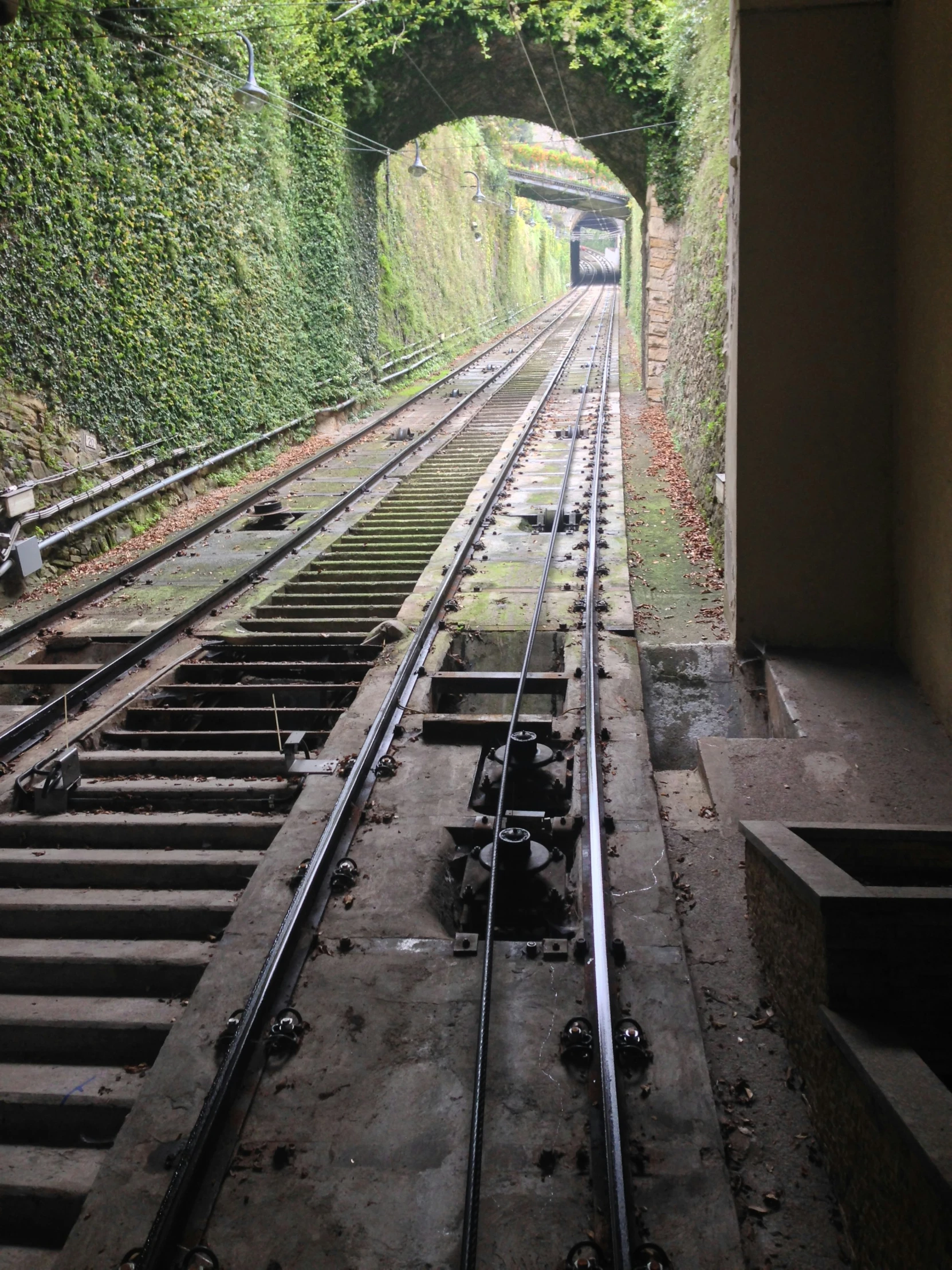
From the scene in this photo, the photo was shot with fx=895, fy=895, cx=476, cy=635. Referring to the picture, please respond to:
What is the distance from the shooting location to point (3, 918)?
4.83 meters

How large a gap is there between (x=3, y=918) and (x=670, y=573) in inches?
288

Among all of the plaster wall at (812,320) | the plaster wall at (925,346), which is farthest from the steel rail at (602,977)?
the plaster wall at (925,346)

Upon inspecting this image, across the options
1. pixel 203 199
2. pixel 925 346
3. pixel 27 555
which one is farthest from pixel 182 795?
pixel 203 199

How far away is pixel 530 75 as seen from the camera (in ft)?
67.7

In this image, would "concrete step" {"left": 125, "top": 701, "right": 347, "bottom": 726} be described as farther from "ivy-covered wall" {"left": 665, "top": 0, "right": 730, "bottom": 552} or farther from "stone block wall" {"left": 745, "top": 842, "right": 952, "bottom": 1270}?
"ivy-covered wall" {"left": 665, "top": 0, "right": 730, "bottom": 552}

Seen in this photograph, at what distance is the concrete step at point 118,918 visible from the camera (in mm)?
4766

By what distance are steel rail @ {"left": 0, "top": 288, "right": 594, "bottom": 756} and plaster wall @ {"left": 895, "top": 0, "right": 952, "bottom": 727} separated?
247 inches

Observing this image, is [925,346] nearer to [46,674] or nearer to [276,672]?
[276,672]

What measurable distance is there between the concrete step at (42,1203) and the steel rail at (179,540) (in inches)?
137

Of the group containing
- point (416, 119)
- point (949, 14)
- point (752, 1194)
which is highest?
point (416, 119)

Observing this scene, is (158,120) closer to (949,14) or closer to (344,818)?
(949,14)

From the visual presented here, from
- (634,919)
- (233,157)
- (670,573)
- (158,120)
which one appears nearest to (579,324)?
(233,157)

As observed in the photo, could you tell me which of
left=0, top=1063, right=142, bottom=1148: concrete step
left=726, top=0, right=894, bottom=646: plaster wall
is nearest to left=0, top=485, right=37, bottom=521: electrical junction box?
left=0, top=1063, right=142, bottom=1148: concrete step

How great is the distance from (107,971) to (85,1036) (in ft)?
1.24
